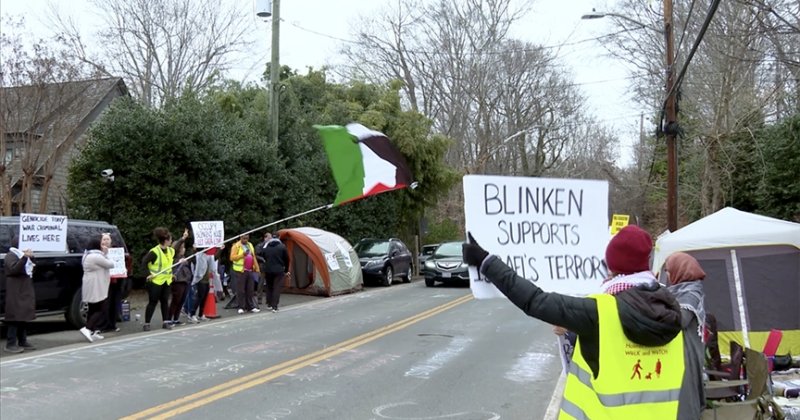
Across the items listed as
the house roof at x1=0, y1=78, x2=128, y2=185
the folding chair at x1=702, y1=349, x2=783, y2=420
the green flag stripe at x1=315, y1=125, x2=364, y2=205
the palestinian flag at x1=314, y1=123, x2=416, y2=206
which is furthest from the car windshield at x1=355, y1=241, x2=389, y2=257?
the folding chair at x1=702, y1=349, x2=783, y2=420

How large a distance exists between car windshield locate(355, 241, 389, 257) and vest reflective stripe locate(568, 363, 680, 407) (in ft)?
67.5

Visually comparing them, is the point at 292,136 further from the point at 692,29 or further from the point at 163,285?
the point at 692,29

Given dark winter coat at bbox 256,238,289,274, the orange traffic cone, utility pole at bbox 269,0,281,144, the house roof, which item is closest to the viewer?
the orange traffic cone

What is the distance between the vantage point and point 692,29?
70.1 ft

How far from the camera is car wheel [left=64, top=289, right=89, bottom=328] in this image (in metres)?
11.5

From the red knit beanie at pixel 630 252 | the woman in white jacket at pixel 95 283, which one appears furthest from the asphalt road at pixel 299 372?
the red knit beanie at pixel 630 252

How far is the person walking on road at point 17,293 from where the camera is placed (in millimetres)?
9453

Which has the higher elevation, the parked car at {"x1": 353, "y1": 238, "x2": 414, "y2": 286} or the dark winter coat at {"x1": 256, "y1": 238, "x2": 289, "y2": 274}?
the dark winter coat at {"x1": 256, "y1": 238, "x2": 289, "y2": 274}

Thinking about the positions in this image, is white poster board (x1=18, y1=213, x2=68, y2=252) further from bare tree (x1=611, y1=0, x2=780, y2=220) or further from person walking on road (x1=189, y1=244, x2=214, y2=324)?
bare tree (x1=611, y1=0, x2=780, y2=220)

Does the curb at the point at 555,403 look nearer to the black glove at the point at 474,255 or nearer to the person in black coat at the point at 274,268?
the black glove at the point at 474,255

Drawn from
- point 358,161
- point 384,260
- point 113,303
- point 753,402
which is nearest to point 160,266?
point 113,303

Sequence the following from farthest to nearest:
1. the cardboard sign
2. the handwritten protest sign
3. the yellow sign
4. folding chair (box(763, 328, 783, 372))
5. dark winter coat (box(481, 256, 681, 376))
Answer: the cardboard sign → the handwritten protest sign → the yellow sign → folding chair (box(763, 328, 783, 372)) → dark winter coat (box(481, 256, 681, 376))

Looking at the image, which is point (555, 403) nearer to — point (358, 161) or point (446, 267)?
point (358, 161)

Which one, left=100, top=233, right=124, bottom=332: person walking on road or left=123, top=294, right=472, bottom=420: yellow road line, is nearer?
left=123, top=294, right=472, bottom=420: yellow road line
